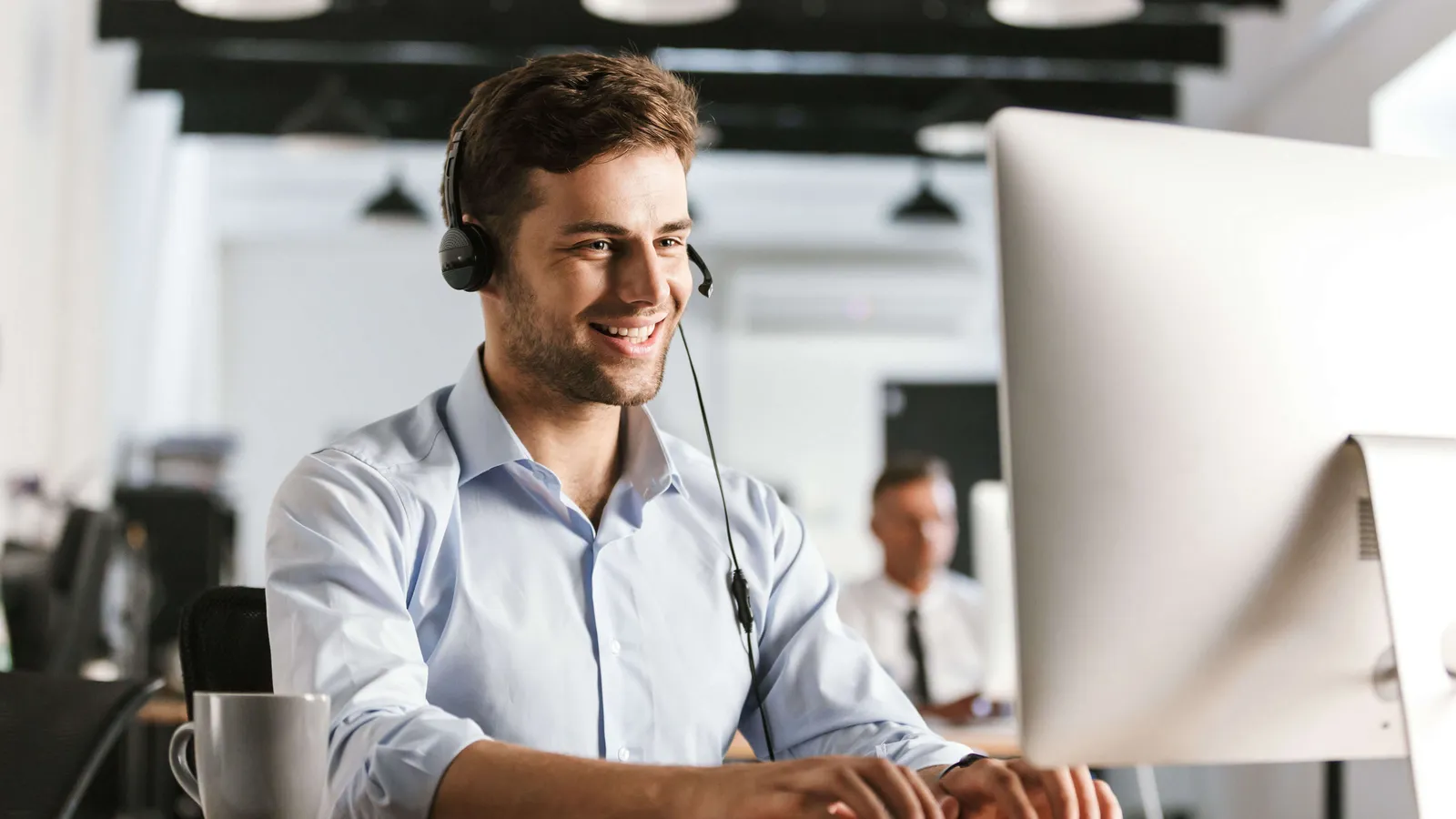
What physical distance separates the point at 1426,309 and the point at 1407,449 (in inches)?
3.9

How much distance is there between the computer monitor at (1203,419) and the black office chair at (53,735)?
90 cm

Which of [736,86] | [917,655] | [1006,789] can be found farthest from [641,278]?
[736,86]

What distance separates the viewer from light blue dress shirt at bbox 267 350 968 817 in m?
1.23

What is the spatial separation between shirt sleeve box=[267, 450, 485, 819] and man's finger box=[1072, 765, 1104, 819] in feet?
1.47

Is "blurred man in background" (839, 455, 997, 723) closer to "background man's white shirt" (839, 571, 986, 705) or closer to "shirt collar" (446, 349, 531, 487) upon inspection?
"background man's white shirt" (839, 571, 986, 705)

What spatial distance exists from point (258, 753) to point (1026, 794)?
57cm

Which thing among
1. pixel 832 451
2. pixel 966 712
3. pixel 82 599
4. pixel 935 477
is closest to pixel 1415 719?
pixel 966 712

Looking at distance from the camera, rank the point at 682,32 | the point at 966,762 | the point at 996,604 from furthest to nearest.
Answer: the point at 682,32 → the point at 996,604 → the point at 966,762

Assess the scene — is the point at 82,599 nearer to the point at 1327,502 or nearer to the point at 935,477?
the point at 935,477

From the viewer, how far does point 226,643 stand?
1.32m

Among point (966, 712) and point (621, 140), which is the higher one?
point (621, 140)

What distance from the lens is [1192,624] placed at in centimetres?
95

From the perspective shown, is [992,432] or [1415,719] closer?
[1415,719]

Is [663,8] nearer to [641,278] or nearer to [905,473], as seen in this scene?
[905,473]
